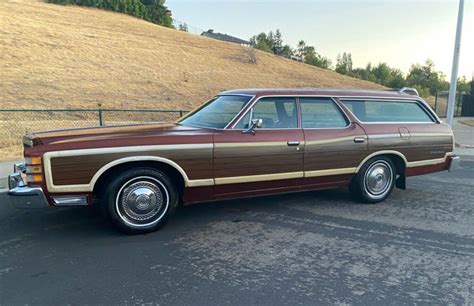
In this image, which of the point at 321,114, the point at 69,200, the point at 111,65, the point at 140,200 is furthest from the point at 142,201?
the point at 111,65

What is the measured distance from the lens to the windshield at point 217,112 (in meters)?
4.76

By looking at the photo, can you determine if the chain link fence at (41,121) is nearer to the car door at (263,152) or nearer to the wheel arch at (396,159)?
the car door at (263,152)

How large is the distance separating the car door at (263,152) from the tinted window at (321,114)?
15 centimetres

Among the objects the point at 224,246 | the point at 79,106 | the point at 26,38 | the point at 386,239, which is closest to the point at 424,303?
the point at 386,239

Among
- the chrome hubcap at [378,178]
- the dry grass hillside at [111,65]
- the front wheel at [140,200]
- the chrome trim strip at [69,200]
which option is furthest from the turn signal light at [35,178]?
the dry grass hillside at [111,65]

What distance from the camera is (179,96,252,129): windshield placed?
4764 mm

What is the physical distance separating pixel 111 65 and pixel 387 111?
29887mm

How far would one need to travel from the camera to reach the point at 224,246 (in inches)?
155

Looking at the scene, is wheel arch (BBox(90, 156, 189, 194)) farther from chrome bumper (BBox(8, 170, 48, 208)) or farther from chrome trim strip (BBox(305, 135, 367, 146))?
chrome trim strip (BBox(305, 135, 367, 146))

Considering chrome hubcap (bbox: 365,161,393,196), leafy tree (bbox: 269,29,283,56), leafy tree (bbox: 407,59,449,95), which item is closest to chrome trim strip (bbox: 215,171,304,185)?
chrome hubcap (bbox: 365,161,393,196)

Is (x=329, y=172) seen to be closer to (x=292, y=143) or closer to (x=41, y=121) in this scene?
(x=292, y=143)

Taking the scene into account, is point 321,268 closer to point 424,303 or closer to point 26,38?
point 424,303

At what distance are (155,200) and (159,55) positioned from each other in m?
36.6

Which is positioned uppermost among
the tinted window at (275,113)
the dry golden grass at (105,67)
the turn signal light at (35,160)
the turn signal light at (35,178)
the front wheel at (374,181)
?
the dry golden grass at (105,67)
